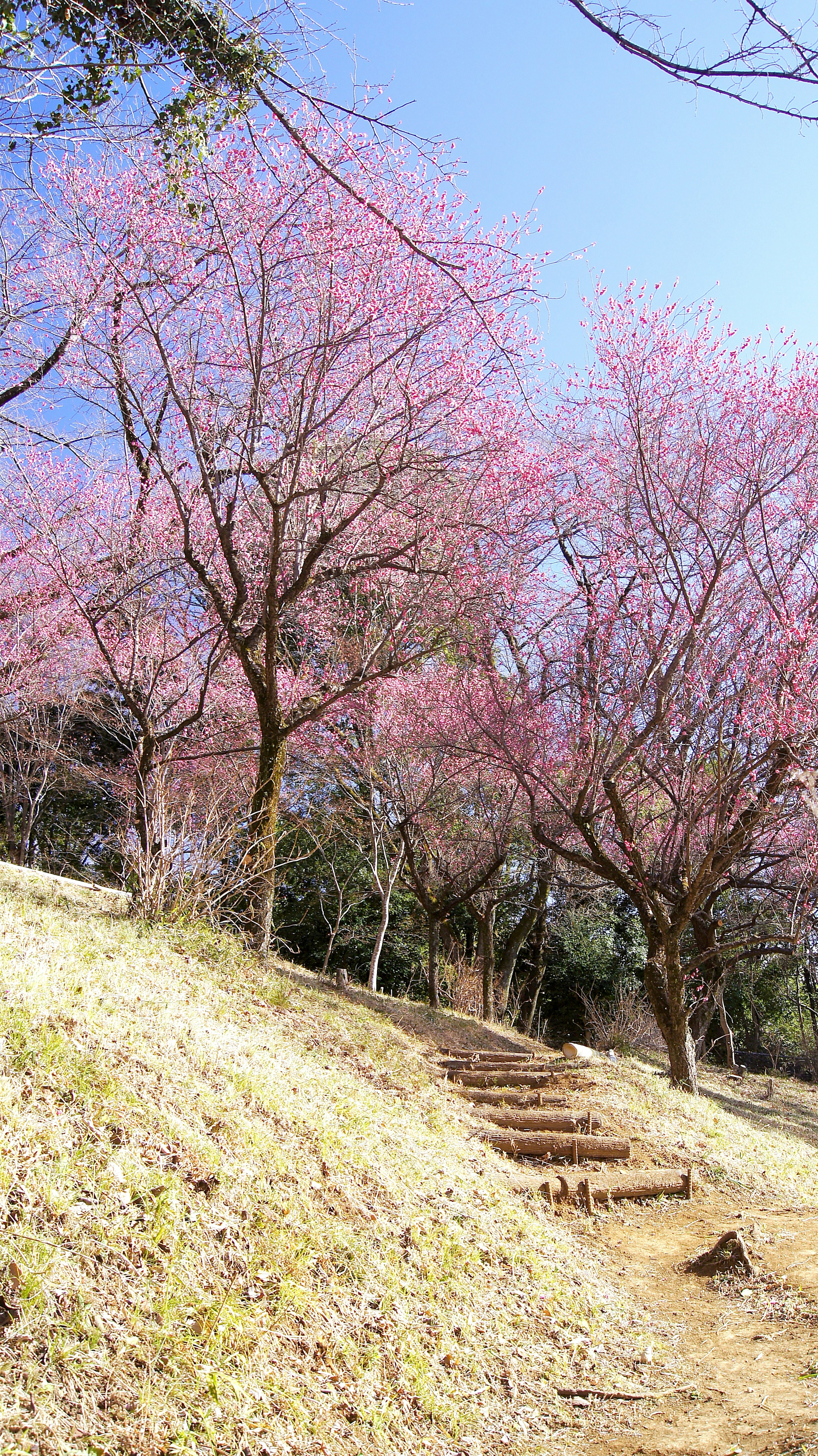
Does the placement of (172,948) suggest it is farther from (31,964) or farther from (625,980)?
(625,980)

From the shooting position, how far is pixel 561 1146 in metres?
7.01

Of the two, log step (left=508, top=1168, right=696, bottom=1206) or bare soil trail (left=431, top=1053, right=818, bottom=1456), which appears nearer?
bare soil trail (left=431, top=1053, right=818, bottom=1456)

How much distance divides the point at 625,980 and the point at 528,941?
2.58 metres

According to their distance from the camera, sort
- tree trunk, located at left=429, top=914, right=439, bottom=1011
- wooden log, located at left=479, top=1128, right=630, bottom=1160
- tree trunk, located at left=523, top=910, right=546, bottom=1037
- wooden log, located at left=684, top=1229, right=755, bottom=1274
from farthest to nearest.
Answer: tree trunk, located at left=523, top=910, right=546, bottom=1037
tree trunk, located at left=429, top=914, right=439, bottom=1011
wooden log, located at left=479, top=1128, right=630, bottom=1160
wooden log, located at left=684, top=1229, right=755, bottom=1274

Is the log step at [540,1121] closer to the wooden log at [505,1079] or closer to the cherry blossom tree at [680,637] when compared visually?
the wooden log at [505,1079]

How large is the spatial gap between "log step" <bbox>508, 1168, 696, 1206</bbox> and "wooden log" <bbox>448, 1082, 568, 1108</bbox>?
1.01 metres

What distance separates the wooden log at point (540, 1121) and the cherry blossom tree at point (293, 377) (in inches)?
104

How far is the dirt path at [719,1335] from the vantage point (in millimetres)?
3246

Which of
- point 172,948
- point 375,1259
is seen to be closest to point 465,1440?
point 375,1259

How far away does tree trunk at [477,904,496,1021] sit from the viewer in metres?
A: 14.6

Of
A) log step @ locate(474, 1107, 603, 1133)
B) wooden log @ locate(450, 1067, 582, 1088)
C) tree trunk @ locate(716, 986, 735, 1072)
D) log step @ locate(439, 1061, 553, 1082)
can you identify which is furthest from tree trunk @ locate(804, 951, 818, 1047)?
log step @ locate(474, 1107, 603, 1133)

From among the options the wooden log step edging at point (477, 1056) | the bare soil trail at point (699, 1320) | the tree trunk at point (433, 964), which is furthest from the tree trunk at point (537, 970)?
the bare soil trail at point (699, 1320)

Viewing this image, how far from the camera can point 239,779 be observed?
44.8 ft

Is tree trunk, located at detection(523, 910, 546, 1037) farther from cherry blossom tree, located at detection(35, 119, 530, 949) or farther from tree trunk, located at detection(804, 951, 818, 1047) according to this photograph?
cherry blossom tree, located at detection(35, 119, 530, 949)
